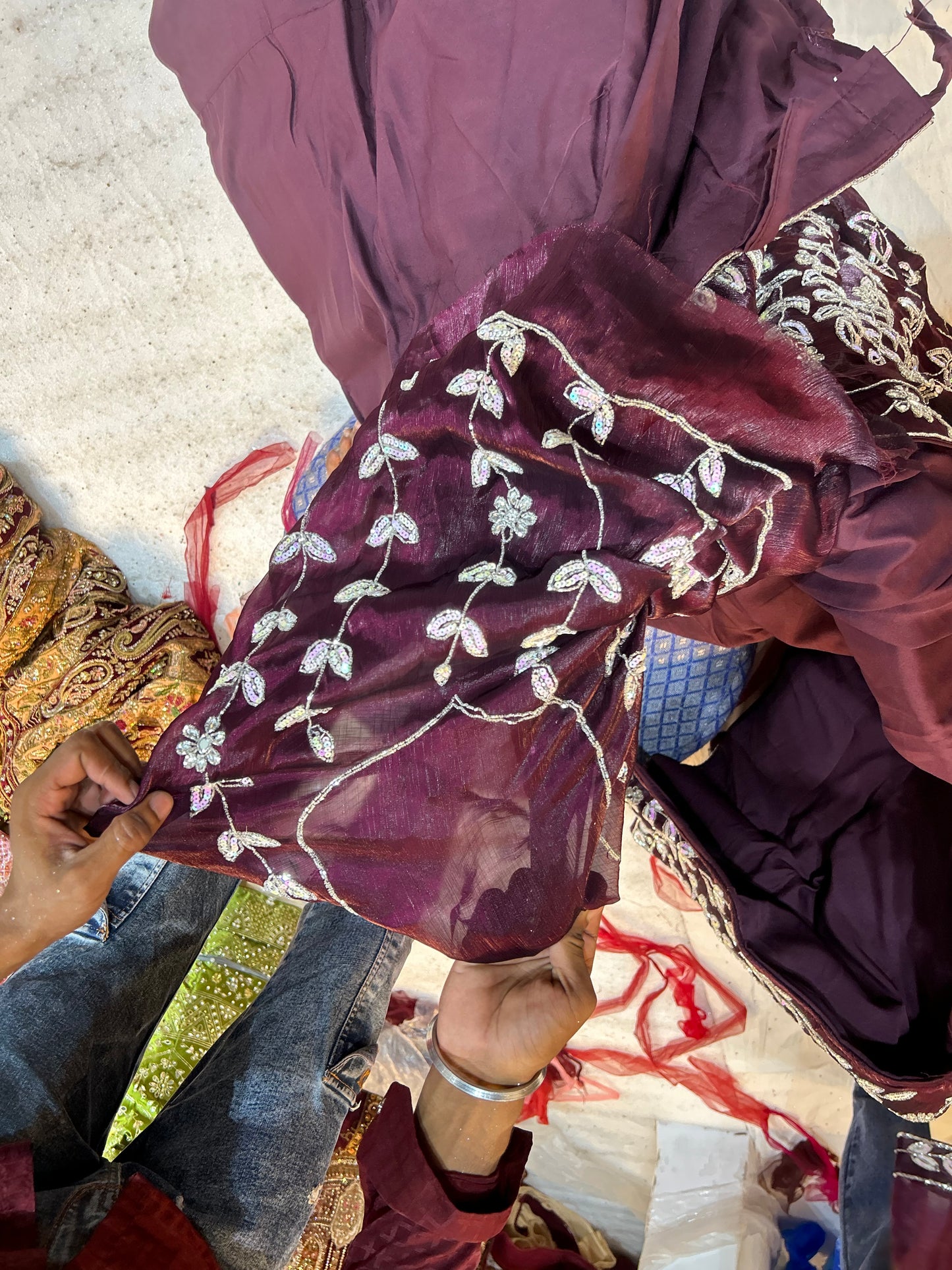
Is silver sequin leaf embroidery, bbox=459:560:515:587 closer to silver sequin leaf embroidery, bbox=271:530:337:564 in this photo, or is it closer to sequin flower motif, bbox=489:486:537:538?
sequin flower motif, bbox=489:486:537:538

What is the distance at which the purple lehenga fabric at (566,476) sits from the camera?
0.69m

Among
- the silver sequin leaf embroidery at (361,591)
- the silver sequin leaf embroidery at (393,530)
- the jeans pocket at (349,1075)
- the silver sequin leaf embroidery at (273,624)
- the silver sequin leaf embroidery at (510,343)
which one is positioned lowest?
the jeans pocket at (349,1075)

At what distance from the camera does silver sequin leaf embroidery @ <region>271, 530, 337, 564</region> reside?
31.2 inches

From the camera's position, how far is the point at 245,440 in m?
1.63

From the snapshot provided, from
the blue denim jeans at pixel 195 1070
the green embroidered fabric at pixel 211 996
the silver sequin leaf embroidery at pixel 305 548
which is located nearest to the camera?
the silver sequin leaf embroidery at pixel 305 548

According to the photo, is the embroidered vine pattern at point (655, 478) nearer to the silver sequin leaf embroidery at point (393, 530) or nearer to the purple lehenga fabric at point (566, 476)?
the purple lehenga fabric at point (566, 476)

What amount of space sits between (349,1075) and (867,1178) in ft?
2.20

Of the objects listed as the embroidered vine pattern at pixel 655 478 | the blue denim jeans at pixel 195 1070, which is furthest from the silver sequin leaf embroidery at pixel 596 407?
the blue denim jeans at pixel 195 1070

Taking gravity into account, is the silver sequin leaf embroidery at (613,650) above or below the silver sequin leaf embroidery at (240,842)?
above

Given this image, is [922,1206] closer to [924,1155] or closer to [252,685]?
[924,1155]

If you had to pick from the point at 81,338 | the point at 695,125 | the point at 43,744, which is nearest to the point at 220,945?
the point at 43,744

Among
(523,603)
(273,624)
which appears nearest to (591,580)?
(523,603)

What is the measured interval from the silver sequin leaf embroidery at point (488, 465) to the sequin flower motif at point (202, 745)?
0.96ft

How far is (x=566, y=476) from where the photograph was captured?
70 cm
